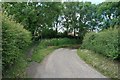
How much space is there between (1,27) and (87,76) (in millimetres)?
3487

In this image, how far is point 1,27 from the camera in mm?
6512

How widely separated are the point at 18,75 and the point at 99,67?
3655 mm

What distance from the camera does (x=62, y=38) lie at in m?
17.5

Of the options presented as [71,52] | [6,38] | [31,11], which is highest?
[31,11]

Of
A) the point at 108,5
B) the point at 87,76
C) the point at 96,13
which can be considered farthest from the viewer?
the point at 96,13

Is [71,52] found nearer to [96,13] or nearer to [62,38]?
[62,38]

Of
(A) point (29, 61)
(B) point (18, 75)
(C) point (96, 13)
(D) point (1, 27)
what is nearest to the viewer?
(D) point (1, 27)

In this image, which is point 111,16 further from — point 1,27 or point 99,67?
point 1,27

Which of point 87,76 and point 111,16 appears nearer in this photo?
point 87,76

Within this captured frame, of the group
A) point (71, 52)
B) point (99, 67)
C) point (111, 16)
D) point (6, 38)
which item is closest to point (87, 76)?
point (99, 67)

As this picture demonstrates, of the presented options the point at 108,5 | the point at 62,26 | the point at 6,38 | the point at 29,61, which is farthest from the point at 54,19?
the point at 6,38

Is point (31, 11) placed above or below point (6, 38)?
above

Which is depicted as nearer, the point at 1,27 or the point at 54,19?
the point at 1,27

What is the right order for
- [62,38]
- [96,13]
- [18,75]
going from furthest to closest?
[62,38] → [96,13] → [18,75]
